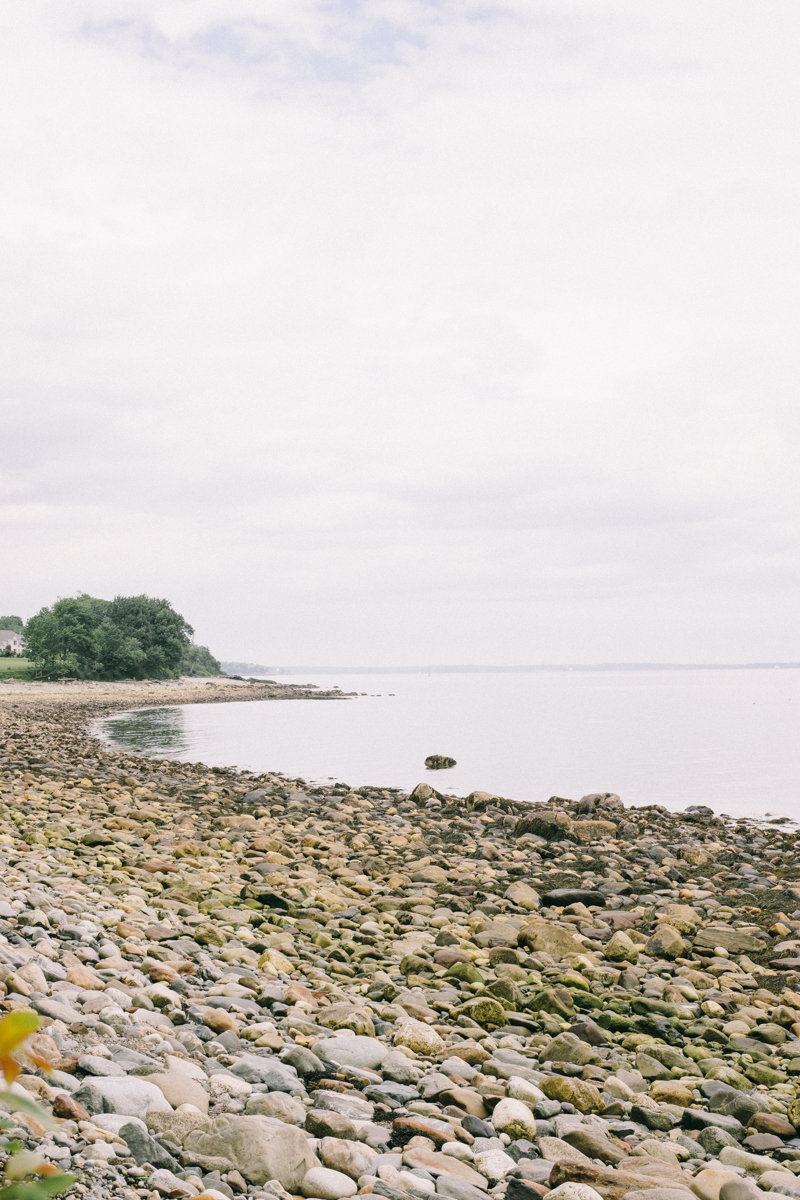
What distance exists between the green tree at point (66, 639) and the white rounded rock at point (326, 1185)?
333 feet

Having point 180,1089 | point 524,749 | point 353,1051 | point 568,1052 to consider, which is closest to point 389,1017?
point 353,1051

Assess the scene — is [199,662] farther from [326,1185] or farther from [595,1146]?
[326,1185]

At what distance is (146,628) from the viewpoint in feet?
354

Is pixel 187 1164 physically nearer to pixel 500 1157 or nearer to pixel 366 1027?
pixel 500 1157

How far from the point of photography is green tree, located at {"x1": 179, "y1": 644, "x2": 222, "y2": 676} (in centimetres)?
15669

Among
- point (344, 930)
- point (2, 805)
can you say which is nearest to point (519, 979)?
point (344, 930)

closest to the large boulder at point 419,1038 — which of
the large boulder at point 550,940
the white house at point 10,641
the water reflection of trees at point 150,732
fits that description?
the large boulder at point 550,940

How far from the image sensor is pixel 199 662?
171875 millimetres

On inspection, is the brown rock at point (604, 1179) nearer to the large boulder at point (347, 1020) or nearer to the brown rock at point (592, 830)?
the large boulder at point (347, 1020)

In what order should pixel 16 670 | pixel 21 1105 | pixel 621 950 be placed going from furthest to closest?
pixel 16 670 < pixel 621 950 < pixel 21 1105

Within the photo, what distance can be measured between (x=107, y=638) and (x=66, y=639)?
5941 mm

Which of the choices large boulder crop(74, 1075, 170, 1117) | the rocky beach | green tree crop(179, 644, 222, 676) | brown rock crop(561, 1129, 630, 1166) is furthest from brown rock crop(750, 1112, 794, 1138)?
green tree crop(179, 644, 222, 676)

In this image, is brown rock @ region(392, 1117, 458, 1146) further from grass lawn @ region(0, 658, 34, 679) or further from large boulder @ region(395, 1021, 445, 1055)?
grass lawn @ region(0, 658, 34, 679)

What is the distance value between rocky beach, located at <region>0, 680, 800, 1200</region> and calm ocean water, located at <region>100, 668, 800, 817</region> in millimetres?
14811
